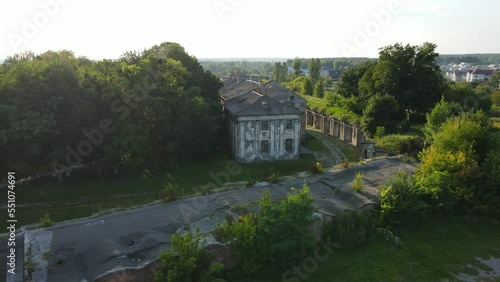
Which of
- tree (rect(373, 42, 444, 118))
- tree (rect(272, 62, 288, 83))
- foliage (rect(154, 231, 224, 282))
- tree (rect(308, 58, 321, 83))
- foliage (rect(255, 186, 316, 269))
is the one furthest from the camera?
tree (rect(272, 62, 288, 83))

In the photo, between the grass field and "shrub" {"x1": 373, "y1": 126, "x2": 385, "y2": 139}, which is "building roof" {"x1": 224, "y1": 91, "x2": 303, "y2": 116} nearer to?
A: "shrub" {"x1": 373, "y1": 126, "x2": 385, "y2": 139}

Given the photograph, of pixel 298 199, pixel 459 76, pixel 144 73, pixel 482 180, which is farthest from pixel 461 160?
pixel 459 76

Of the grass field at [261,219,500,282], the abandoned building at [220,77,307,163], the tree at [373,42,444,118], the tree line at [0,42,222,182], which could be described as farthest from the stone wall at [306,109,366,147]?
the grass field at [261,219,500,282]

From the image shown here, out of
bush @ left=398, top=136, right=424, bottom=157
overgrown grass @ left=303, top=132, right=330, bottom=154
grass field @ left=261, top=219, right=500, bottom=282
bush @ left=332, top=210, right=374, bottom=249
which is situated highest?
bush @ left=398, top=136, right=424, bottom=157

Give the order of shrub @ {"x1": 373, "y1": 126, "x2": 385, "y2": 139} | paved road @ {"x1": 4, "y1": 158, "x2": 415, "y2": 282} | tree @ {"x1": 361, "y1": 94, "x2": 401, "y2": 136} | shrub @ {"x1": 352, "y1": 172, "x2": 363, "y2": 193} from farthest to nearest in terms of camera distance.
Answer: tree @ {"x1": 361, "y1": 94, "x2": 401, "y2": 136} → shrub @ {"x1": 373, "y1": 126, "x2": 385, "y2": 139} → shrub @ {"x1": 352, "y1": 172, "x2": 363, "y2": 193} → paved road @ {"x1": 4, "y1": 158, "x2": 415, "y2": 282}

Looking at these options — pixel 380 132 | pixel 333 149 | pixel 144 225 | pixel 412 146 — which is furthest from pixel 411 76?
pixel 144 225

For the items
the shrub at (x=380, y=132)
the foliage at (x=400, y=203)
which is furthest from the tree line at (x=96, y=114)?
the shrub at (x=380, y=132)

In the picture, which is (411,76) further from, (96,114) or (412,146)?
(96,114)

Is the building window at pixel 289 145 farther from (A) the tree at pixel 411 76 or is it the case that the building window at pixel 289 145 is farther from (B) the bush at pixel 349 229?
(B) the bush at pixel 349 229
